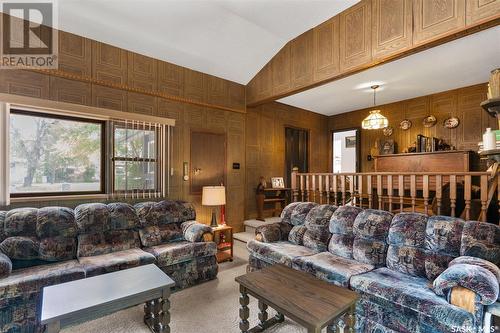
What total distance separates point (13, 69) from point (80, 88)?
68 cm

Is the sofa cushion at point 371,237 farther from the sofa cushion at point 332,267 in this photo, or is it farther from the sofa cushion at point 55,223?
the sofa cushion at point 55,223

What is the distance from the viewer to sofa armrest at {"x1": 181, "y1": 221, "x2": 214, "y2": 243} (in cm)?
337

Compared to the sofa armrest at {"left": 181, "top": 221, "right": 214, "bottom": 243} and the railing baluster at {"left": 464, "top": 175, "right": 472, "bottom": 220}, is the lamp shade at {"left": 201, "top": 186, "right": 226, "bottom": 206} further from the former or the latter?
the railing baluster at {"left": 464, "top": 175, "right": 472, "bottom": 220}

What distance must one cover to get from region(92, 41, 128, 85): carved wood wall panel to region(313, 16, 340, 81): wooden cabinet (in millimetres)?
2989

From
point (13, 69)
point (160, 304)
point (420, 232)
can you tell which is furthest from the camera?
point (13, 69)

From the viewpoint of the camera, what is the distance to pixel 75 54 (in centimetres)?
340

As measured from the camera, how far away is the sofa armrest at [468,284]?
1712mm

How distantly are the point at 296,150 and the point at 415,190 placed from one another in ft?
11.5

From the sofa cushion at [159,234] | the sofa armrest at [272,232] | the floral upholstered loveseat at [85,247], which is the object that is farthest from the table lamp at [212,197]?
the sofa armrest at [272,232]

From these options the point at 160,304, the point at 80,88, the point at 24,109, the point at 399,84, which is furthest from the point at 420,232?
the point at 24,109

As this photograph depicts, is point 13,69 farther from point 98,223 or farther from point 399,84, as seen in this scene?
point 399,84

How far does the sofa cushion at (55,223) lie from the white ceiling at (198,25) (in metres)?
2.42

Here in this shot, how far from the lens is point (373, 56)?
3.21 m

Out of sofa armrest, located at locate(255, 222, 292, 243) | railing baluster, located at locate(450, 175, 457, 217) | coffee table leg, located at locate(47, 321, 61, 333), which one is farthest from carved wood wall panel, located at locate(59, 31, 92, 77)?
railing baluster, located at locate(450, 175, 457, 217)
